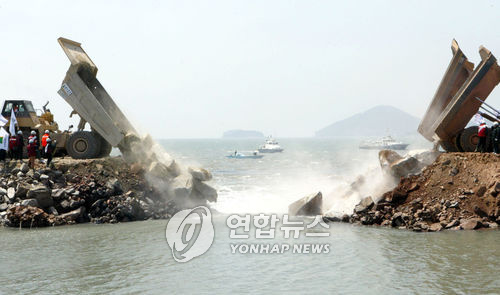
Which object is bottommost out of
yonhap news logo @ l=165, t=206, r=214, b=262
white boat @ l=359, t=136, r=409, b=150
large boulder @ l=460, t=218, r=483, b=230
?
yonhap news logo @ l=165, t=206, r=214, b=262

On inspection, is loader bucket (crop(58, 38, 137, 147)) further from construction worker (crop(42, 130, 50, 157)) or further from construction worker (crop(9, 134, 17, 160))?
construction worker (crop(9, 134, 17, 160))

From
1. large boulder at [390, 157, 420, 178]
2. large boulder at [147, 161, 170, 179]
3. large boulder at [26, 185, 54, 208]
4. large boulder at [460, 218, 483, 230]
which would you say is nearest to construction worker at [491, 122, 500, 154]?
large boulder at [390, 157, 420, 178]

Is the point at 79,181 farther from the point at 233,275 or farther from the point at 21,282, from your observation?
the point at 233,275

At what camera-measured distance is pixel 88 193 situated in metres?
19.5

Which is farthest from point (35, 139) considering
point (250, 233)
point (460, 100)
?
point (460, 100)

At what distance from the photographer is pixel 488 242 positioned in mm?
14625

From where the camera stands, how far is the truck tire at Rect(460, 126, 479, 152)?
66.8ft

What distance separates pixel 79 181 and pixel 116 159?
244 cm

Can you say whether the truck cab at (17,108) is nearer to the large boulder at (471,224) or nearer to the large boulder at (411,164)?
the large boulder at (411,164)

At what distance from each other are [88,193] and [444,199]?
12.8m

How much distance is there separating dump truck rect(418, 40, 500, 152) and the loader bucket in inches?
516

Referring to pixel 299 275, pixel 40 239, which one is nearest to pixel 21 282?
pixel 40 239

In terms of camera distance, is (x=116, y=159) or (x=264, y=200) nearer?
(x=116, y=159)

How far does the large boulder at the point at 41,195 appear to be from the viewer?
61.1ft
